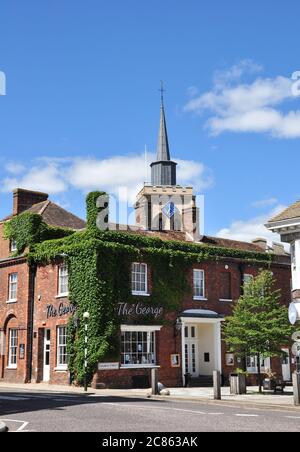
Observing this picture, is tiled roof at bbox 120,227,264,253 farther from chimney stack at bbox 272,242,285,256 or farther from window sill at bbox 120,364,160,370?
window sill at bbox 120,364,160,370

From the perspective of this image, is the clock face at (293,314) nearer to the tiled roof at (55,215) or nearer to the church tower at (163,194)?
the tiled roof at (55,215)

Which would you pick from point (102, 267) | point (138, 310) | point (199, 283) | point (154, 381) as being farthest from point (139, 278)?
point (154, 381)

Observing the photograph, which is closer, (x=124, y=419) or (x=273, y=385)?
(x=124, y=419)

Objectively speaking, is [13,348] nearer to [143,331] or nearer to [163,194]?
[143,331]

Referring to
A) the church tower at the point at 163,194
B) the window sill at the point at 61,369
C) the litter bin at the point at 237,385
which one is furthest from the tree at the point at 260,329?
the church tower at the point at 163,194

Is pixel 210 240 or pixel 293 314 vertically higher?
pixel 210 240

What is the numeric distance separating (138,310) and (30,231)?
26.7ft

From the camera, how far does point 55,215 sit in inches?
1569

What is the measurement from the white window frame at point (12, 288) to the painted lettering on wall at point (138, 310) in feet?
25.2

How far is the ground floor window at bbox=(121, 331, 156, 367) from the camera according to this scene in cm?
3267

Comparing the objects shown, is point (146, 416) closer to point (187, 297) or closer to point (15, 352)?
point (187, 297)

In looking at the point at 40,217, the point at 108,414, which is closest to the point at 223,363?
the point at 40,217

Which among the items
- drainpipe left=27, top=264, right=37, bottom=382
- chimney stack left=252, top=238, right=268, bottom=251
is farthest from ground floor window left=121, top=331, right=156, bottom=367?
chimney stack left=252, top=238, right=268, bottom=251

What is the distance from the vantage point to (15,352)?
36938 mm
